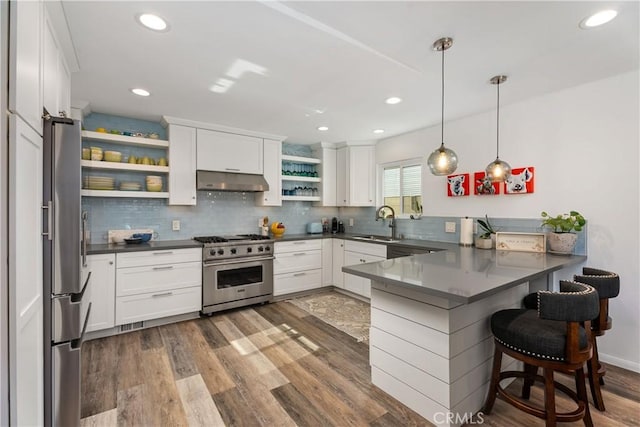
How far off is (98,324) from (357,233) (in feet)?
11.8

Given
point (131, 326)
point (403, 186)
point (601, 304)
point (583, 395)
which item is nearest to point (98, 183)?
point (131, 326)

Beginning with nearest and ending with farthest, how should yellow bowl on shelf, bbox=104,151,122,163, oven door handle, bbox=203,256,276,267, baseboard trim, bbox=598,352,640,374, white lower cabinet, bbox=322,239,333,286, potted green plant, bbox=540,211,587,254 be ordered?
baseboard trim, bbox=598,352,640,374, potted green plant, bbox=540,211,587,254, yellow bowl on shelf, bbox=104,151,122,163, oven door handle, bbox=203,256,276,267, white lower cabinet, bbox=322,239,333,286

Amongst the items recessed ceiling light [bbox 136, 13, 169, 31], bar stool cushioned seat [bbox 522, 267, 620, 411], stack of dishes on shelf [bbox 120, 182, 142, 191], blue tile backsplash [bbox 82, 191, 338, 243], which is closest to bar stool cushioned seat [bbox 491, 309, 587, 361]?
bar stool cushioned seat [bbox 522, 267, 620, 411]

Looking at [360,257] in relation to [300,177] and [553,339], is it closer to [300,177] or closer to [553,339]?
[300,177]

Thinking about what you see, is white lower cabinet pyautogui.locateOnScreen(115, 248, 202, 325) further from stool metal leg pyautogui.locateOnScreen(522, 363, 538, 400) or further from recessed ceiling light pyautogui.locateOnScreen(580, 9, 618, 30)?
recessed ceiling light pyautogui.locateOnScreen(580, 9, 618, 30)

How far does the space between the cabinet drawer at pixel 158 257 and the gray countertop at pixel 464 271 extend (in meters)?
2.22

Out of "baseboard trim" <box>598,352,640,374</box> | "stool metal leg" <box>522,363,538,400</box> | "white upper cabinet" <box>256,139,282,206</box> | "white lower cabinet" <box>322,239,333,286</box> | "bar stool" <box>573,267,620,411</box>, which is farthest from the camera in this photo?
"white lower cabinet" <box>322,239,333,286</box>

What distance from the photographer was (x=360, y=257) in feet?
13.7

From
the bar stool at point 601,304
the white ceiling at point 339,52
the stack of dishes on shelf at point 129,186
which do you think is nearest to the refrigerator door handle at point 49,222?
the white ceiling at point 339,52

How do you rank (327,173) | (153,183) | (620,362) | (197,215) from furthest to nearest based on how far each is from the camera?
(327,173) < (197,215) < (153,183) < (620,362)

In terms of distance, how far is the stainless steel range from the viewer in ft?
11.5

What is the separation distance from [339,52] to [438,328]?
1898 mm

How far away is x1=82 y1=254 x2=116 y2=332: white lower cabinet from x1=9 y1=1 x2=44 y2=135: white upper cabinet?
1.95 meters

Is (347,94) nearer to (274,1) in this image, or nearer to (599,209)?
(274,1)
